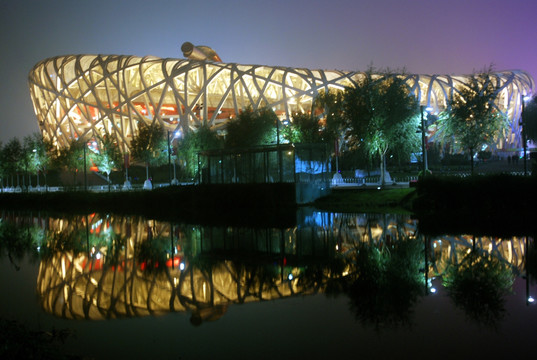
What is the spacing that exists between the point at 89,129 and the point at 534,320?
6583 cm

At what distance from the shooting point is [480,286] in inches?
312

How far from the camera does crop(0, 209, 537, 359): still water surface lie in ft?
19.1

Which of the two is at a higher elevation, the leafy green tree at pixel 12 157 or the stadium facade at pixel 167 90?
the stadium facade at pixel 167 90

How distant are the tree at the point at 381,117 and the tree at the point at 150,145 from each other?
895 inches

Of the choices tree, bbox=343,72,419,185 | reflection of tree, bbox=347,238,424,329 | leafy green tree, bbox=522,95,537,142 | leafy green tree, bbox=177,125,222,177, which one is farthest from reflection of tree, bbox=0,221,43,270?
leafy green tree, bbox=522,95,537,142

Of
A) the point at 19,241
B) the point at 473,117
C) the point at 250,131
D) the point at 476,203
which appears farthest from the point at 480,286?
the point at 250,131

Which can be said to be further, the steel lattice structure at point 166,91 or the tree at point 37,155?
the steel lattice structure at point 166,91

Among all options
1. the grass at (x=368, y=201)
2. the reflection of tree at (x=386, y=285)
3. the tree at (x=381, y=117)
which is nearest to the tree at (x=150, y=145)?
the tree at (x=381, y=117)

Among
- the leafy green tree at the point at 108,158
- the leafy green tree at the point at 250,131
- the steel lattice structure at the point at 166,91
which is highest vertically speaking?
the steel lattice structure at the point at 166,91

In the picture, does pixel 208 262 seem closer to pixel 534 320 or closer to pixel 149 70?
pixel 534 320

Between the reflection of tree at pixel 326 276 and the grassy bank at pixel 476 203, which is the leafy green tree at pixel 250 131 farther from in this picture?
the reflection of tree at pixel 326 276

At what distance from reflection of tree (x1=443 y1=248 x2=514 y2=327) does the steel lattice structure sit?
5192 cm

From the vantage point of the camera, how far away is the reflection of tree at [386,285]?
668 centimetres

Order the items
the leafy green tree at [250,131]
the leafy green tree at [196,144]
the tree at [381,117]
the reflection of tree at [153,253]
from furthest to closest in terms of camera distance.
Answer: the leafy green tree at [196,144], the leafy green tree at [250,131], the tree at [381,117], the reflection of tree at [153,253]
